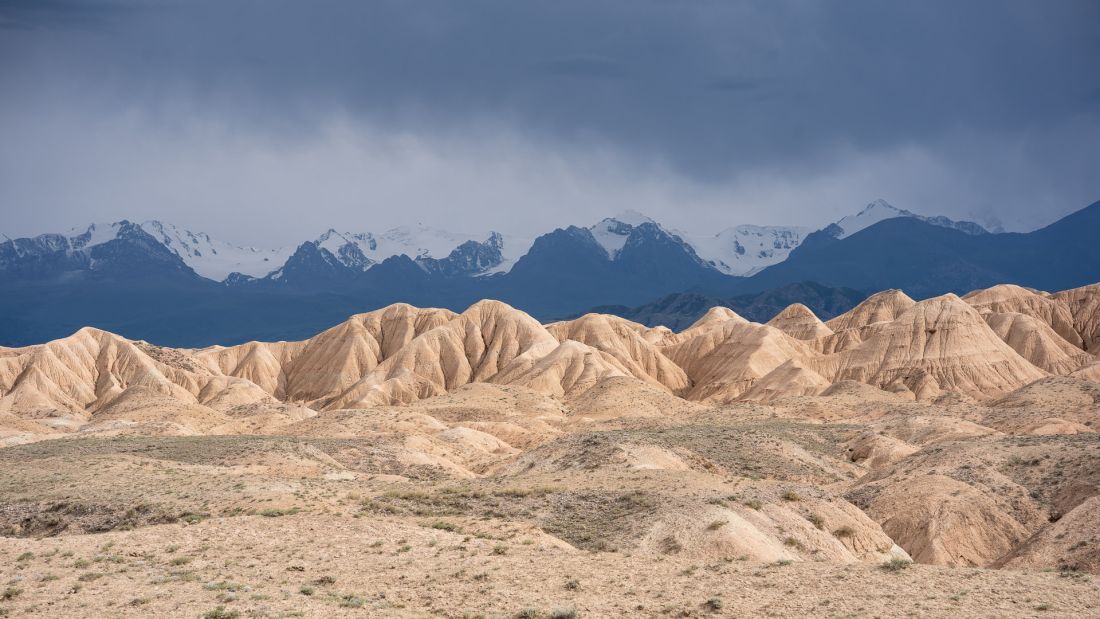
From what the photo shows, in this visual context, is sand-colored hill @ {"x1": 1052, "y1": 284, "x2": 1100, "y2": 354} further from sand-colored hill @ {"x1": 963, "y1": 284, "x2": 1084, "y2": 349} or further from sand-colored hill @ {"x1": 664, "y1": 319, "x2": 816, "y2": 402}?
sand-colored hill @ {"x1": 664, "y1": 319, "x2": 816, "y2": 402}

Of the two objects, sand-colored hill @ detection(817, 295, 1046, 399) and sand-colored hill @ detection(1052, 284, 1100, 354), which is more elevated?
sand-colored hill @ detection(1052, 284, 1100, 354)

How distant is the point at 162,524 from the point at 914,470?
139 ft

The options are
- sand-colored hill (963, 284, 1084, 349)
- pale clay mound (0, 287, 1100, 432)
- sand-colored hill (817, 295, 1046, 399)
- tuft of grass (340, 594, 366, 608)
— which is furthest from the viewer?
sand-colored hill (963, 284, 1084, 349)

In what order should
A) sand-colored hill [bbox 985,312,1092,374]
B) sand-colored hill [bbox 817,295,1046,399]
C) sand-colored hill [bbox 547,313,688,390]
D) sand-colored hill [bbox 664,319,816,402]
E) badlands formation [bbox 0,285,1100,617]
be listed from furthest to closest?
sand-colored hill [bbox 547,313,688,390] < sand-colored hill [bbox 985,312,1092,374] < sand-colored hill [bbox 664,319,816,402] < sand-colored hill [bbox 817,295,1046,399] < badlands formation [bbox 0,285,1100,617]

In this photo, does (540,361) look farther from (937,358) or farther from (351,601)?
(351,601)

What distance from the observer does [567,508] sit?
4747 centimetres

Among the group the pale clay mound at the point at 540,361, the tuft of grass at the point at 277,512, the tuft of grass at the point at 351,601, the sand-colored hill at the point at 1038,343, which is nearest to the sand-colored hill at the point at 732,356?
the pale clay mound at the point at 540,361

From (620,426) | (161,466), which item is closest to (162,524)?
(161,466)

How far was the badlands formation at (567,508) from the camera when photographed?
32062 millimetres

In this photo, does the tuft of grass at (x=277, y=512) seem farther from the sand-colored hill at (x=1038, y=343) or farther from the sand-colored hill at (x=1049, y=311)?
the sand-colored hill at (x=1049, y=311)

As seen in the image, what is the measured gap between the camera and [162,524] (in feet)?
142

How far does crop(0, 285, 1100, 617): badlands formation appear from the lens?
3206cm

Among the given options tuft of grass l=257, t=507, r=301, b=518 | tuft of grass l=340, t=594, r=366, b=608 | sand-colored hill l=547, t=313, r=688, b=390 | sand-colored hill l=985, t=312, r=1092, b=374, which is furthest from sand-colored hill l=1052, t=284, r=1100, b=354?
tuft of grass l=340, t=594, r=366, b=608

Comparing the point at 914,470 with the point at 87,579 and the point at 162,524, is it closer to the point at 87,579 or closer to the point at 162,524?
the point at 162,524
